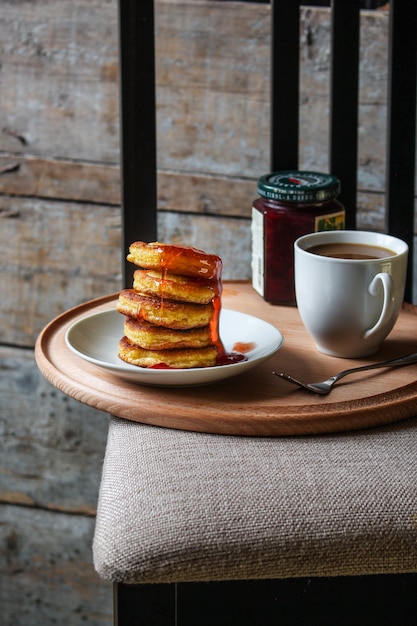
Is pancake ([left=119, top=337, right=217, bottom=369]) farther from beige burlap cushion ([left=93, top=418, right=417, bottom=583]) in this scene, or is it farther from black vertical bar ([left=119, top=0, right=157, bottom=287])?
black vertical bar ([left=119, top=0, right=157, bottom=287])

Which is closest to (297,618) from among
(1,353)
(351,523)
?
(351,523)

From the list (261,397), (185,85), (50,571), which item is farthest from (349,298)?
(50,571)

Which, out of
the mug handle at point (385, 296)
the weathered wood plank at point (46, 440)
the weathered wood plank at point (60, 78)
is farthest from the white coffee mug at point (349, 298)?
the weathered wood plank at point (46, 440)

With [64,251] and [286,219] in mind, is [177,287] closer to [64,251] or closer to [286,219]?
[286,219]

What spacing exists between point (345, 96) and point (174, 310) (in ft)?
1.35

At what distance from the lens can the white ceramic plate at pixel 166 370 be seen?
73 centimetres

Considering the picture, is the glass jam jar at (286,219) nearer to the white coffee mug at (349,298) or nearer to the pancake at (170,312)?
the white coffee mug at (349,298)

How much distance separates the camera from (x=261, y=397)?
0.75 meters

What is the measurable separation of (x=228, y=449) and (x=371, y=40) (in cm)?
79

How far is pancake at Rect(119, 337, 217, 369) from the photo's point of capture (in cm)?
76

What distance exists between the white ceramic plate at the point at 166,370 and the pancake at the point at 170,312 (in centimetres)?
4

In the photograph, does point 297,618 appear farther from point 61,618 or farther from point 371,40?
point 61,618

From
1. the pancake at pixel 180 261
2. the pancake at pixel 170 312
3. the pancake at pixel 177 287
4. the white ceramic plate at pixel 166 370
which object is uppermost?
the pancake at pixel 180 261

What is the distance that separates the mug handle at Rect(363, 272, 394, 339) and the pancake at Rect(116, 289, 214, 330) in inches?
5.9
